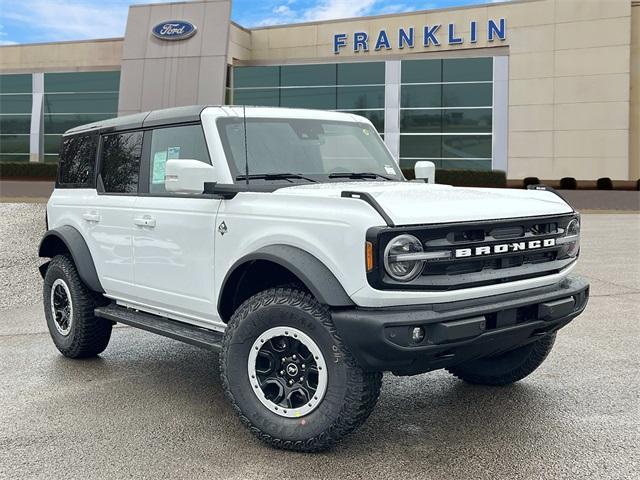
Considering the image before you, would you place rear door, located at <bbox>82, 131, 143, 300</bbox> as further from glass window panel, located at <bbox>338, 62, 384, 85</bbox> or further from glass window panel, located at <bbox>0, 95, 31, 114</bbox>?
glass window panel, located at <bbox>0, 95, 31, 114</bbox>

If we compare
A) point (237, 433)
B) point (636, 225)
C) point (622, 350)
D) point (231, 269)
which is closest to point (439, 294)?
point (231, 269)

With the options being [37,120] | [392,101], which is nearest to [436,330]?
[392,101]

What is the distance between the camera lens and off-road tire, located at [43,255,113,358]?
5.73 meters

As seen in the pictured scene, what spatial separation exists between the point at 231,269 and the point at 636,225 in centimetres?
2051

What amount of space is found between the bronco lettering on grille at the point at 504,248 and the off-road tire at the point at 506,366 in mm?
962

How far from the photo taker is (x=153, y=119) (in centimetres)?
520

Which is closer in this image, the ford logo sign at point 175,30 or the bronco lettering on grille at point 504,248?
the bronco lettering on grille at point 504,248

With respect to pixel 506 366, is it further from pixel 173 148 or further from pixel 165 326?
pixel 173 148

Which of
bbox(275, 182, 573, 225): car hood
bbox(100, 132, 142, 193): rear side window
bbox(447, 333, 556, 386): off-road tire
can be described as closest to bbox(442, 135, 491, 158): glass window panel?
bbox(100, 132, 142, 193): rear side window

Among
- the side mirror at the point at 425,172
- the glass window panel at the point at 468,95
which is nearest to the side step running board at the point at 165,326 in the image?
the side mirror at the point at 425,172

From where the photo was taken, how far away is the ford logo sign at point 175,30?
1577 inches

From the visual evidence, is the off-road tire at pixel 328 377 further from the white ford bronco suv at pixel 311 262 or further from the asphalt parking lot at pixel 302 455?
the asphalt parking lot at pixel 302 455

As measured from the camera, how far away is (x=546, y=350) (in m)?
4.82

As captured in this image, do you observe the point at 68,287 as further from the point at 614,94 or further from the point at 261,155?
the point at 614,94
